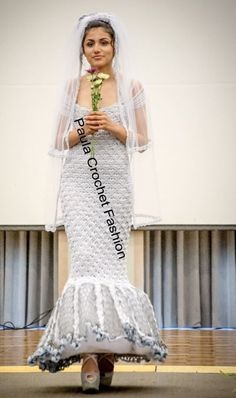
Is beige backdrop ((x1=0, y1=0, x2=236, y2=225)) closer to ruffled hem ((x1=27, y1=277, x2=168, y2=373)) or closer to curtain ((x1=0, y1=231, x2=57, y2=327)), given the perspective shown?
curtain ((x1=0, y1=231, x2=57, y2=327))

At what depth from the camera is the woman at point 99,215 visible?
2668 mm

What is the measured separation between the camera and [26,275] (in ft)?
19.8

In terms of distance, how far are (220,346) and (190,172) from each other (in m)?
1.31

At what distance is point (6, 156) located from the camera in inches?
219

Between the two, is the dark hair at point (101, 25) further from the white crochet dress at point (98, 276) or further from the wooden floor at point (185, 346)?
the wooden floor at point (185, 346)

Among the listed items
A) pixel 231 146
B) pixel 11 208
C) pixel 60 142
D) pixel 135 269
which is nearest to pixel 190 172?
pixel 231 146

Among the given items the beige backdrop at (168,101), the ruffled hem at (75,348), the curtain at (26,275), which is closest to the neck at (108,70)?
the ruffled hem at (75,348)

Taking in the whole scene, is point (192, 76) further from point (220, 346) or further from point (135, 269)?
point (220, 346)

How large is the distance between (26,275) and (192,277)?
1090mm

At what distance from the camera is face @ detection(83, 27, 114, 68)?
9.46 ft

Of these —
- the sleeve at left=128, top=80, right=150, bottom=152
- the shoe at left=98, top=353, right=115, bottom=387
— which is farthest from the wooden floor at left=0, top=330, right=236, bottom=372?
the sleeve at left=128, top=80, right=150, bottom=152

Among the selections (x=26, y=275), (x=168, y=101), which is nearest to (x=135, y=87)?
(x=168, y=101)

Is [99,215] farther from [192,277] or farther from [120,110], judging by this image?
[192,277]

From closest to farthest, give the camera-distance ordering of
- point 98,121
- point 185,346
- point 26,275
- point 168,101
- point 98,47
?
point 98,121 → point 98,47 → point 185,346 → point 168,101 → point 26,275
